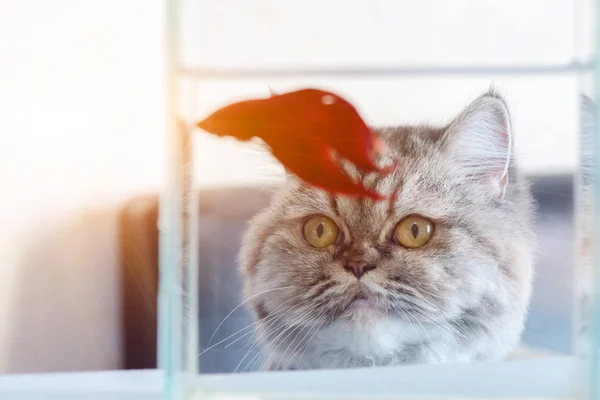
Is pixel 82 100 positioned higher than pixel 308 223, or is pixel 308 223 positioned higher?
pixel 82 100

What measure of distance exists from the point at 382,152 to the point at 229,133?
0.43 feet

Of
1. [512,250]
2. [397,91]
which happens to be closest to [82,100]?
[397,91]

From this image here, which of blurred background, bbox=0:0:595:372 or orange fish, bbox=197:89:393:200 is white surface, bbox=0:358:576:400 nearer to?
blurred background, bbox=0:0:595:372

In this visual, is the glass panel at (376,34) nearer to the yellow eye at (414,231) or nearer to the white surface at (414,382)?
the yellow eye at (414,231)

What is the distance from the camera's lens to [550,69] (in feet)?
1.77

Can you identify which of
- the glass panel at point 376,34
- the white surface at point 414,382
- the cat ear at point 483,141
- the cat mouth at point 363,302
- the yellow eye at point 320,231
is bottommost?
the white surface at point 414,382

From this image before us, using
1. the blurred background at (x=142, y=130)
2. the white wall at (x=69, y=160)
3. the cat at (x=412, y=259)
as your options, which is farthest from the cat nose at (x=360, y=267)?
the white wall at (x=69, y=160)

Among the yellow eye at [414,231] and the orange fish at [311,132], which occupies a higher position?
the orange fish at [311,132]

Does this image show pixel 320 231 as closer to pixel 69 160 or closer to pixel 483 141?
pixel 483 141

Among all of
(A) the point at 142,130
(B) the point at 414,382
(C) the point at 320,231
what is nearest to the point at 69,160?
(A) the point at 142,130

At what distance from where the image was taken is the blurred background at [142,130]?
547 millimetres

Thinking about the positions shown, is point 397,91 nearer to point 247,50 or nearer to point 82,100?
point 247,50

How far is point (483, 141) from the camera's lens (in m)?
0.55

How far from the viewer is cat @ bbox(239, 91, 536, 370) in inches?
20.5
